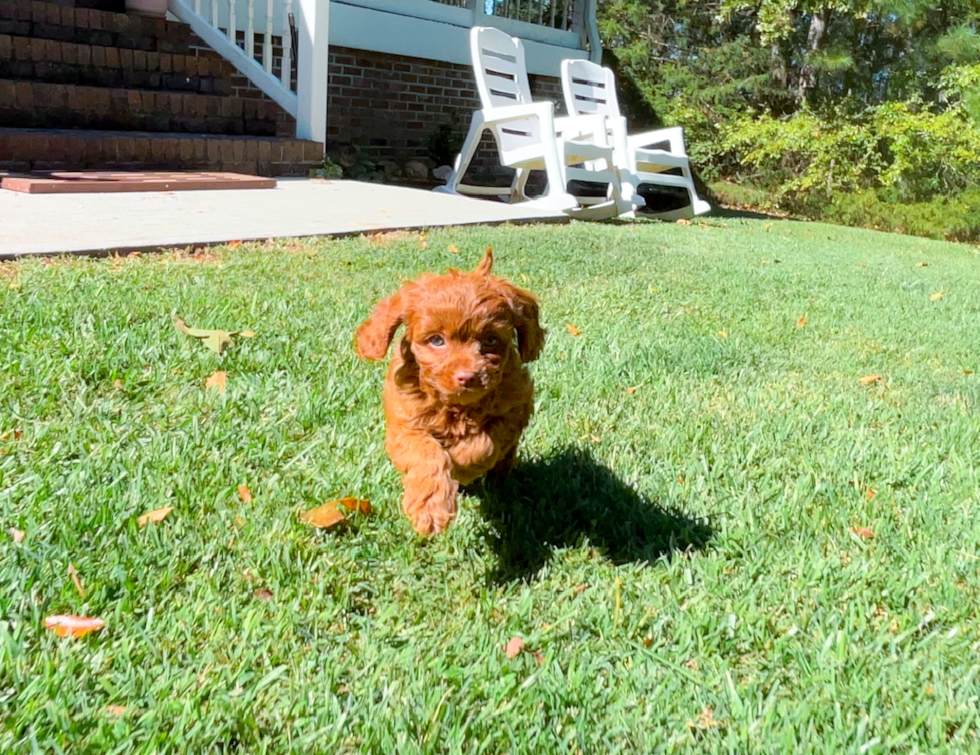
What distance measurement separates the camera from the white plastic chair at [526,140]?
955 centimetres

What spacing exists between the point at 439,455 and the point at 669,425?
53.9 inches

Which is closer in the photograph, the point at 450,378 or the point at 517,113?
the point at 450,378

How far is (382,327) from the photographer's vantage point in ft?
8.01

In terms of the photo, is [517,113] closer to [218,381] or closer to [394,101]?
[394,101]

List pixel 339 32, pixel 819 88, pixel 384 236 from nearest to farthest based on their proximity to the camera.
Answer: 1. pixel 384 236
2. pixel 339 32
3. pixel 819 88

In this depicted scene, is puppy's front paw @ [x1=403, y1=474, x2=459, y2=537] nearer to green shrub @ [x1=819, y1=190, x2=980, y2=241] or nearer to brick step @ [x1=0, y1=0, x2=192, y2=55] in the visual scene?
brick step @ [x1=0, y1=0, x2=192, y2=55]

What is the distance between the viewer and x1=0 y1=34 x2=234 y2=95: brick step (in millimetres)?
8078

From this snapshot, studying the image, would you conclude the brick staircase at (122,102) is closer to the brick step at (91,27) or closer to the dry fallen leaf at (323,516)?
the brick step at (91,27)

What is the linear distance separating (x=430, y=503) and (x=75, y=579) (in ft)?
2.68

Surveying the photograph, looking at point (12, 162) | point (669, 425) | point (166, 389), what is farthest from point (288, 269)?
point (12, 162)

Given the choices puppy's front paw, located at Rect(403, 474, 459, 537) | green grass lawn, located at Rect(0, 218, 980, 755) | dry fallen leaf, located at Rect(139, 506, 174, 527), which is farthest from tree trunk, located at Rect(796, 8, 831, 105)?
dry fallen leaf, located at Rect(139, 506, 174, 527)

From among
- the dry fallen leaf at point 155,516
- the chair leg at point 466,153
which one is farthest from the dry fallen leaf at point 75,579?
the chair leg at point 466,153

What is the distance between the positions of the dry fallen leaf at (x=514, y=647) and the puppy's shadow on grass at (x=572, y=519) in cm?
31

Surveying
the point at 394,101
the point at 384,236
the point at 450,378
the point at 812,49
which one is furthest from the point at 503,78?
the point at 450,378
